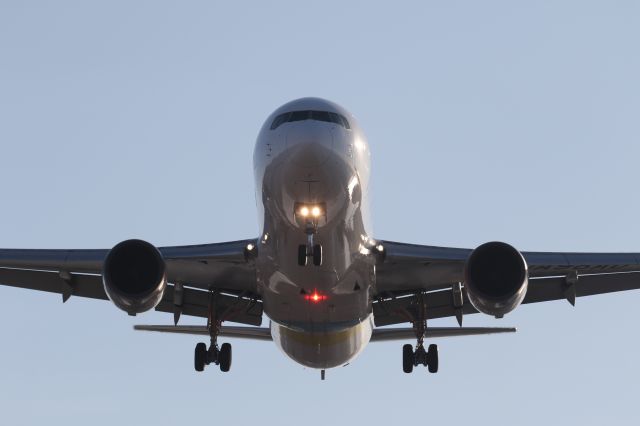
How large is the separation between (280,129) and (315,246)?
2.29 m

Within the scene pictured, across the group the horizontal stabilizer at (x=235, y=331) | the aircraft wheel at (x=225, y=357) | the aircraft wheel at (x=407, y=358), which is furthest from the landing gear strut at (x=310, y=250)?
the aircraft wheel at (x=407, y=358)

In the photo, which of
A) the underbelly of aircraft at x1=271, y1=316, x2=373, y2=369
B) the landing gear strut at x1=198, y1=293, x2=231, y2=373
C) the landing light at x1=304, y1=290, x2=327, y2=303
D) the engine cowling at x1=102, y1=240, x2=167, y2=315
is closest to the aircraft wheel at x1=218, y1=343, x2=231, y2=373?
the landing gear strut at x1=198, y1=293, x2=231, y2=373

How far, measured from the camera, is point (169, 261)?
84.7ft

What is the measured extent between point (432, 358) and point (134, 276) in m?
8.45

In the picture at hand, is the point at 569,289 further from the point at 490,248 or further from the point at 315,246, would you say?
the point at 315,246

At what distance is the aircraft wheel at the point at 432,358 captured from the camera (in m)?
29.1

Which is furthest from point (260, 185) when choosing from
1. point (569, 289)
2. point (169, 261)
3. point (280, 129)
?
point (569, 289)

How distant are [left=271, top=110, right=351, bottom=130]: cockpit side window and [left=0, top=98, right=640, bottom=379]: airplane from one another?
2 centimetres

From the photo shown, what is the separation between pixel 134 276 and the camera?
24.0m

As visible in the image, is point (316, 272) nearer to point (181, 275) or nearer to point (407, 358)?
point (181, 275)

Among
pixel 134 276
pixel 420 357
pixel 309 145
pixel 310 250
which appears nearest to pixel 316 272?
pixel 310 250

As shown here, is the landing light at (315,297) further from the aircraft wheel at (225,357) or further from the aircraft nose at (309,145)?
the aircraft wheel at (225,357)

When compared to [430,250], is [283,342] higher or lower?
lower

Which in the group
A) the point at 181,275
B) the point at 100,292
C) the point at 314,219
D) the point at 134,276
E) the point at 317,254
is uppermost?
the point at 100,292
